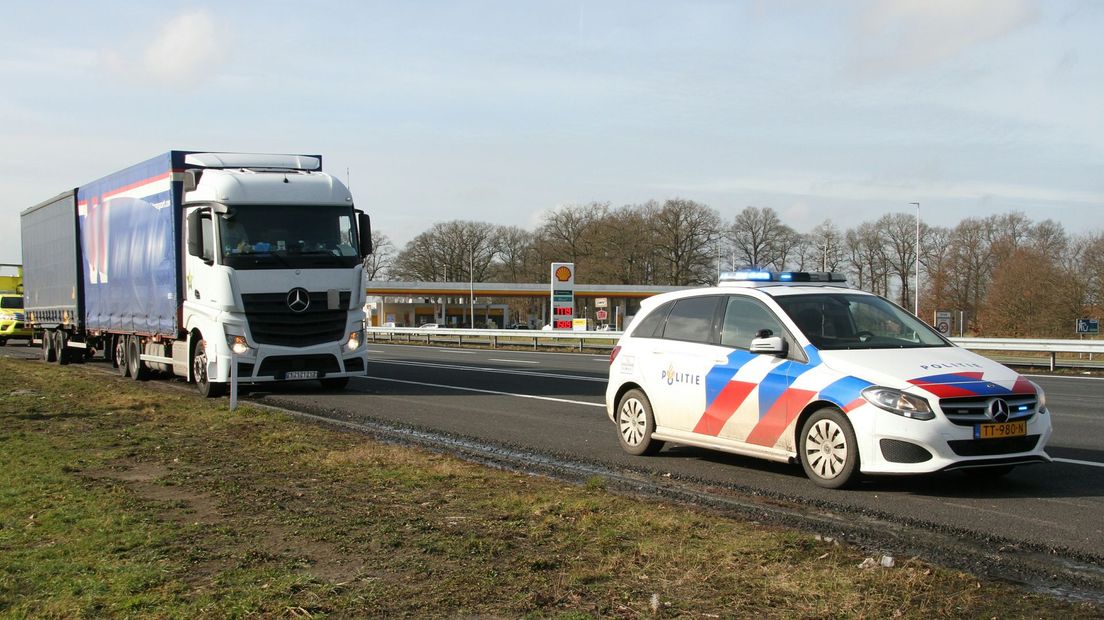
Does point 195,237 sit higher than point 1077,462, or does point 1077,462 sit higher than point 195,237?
point 195,237

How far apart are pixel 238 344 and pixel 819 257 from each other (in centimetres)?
6770

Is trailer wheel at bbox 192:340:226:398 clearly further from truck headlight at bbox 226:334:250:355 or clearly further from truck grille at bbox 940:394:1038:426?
truck grille at bbox 940:394:1038:426

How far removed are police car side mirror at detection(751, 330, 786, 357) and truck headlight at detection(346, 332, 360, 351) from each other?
9613 mm

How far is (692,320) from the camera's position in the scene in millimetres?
9930

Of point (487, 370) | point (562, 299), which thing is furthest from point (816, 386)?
point (562, 299)

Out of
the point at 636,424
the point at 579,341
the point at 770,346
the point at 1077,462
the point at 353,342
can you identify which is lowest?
the point at 1077,462

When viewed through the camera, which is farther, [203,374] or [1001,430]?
[203,374]

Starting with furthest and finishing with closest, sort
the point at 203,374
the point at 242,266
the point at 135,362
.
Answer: the point at 135,362 → the point at 203,374 → the point at 242,266

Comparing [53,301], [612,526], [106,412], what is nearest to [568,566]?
[612,526]

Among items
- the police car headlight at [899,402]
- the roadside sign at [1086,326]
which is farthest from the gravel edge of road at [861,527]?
the roadside sign at [1086,326]

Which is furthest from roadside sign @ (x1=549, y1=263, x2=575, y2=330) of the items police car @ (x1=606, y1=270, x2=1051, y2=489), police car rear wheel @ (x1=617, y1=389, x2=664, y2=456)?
police car rear wheel @ (x1=617, y1=389, x2=664, y2=456)

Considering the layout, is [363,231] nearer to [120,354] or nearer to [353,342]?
[353,342]

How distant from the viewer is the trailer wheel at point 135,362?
66.2ft

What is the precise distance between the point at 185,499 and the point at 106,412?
7.43 metres
